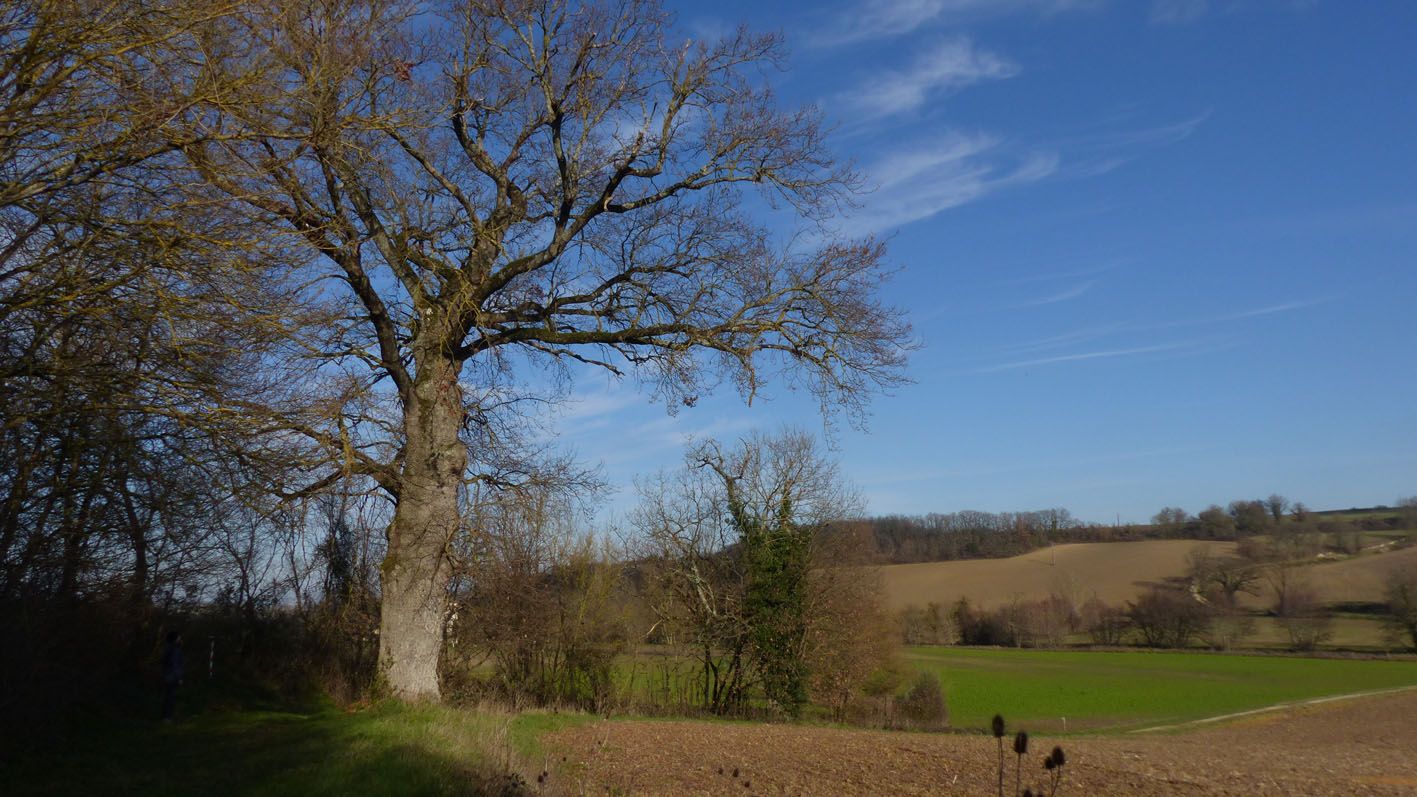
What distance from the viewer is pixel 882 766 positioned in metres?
9.93

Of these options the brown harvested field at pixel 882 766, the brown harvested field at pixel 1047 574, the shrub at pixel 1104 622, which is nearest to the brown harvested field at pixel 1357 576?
the brown harvested field at pixel 1047 574

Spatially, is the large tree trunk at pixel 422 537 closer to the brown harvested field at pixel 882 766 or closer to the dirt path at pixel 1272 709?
the brown harvested field at pixel 882 766

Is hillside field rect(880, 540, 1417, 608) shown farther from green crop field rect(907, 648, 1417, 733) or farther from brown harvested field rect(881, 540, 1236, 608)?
green crop field rect(907, 648, 1417, 733)

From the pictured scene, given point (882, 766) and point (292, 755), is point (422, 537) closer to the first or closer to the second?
point (292, 755)

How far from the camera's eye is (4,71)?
620 cm

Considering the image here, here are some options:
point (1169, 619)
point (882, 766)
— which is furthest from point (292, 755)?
point (1169, 619)

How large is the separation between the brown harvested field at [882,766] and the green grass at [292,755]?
1044 mm

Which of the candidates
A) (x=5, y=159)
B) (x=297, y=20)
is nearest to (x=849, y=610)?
(x=297, y=20)

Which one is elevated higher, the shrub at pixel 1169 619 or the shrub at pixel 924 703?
the shrub at pixel 924 703

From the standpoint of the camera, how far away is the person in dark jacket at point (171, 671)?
13547 mm

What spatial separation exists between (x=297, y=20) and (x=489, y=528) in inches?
295

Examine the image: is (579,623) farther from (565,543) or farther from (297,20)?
(297,20)

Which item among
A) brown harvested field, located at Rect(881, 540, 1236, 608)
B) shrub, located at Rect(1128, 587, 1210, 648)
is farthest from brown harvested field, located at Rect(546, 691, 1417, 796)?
shrub, located at Rect(1128, 587, 1210, 648)

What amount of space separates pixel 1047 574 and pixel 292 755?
228ft
